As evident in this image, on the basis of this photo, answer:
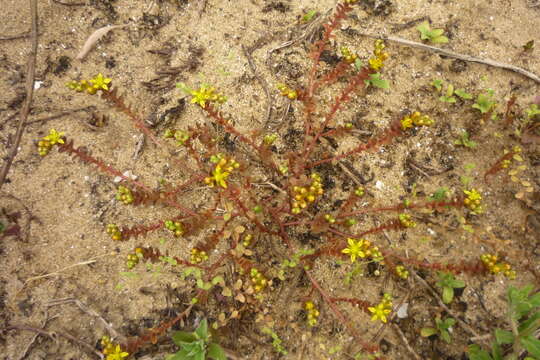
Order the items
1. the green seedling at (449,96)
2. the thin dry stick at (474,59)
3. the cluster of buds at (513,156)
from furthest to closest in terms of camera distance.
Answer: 1. the thin dry stick at (474,59)
2. the green seedling at (449,96)
3. the cluster of buds at (513,156)

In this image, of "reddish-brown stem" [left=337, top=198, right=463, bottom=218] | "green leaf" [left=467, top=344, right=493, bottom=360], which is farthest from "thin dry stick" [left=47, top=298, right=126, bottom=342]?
"green leaf" [left=467, top=344, right=493, bottom=360]

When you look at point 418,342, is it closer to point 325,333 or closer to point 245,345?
point 325,333

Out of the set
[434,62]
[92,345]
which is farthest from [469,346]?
→ [92,345]

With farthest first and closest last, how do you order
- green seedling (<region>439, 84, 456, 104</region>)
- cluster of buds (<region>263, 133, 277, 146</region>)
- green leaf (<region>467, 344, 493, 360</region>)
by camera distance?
green seedling (<region>439, 84, 456, 104</region>)
cluster of buds (<region>263, 133, 277, 146</region>)
green leaf (<region>467, 344, 493, 360</region>)

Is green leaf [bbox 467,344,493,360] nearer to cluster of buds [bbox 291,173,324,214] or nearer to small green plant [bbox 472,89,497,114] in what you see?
cluster of buds [bbox 291,173,324,214]

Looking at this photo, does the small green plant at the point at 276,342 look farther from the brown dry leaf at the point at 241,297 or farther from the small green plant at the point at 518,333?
the small green plant at the point at 518,333

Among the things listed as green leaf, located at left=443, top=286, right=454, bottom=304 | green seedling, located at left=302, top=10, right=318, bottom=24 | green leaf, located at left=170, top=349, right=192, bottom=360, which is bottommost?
green leaf, located at left=170, top=349, right=192, bottom=360

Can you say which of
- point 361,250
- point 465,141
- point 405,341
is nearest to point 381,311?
point 361,250

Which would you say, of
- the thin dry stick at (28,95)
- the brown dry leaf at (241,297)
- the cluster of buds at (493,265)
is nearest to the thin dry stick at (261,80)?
the brown dry leaf at (241,297)
